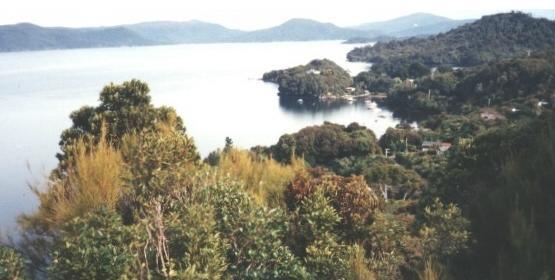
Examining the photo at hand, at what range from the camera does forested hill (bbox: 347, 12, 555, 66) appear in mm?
110125

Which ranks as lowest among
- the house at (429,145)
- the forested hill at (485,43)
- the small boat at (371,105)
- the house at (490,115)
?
the small boat at (371,105)

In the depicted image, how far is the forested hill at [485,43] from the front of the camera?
110m

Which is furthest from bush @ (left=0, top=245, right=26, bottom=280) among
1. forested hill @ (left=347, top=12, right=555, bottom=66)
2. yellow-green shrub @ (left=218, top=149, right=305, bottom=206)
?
forested hill @ (left=347, top=12, right=555, bottom=66)

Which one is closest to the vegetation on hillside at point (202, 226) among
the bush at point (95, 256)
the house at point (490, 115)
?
the bush at point (95, 256)

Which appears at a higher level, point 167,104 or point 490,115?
point 167,104

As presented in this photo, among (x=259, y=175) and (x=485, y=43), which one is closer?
(x=259, y=175)

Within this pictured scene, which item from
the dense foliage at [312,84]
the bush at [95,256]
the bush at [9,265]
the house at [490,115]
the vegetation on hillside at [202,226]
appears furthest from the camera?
the dense foliage at [312,84]

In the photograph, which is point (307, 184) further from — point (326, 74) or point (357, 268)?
point (326, 74)

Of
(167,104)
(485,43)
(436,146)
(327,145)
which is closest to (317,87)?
(167,104)

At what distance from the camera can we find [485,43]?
117 m

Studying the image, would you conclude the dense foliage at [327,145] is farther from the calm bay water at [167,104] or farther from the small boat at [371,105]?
the small boat at [371,105]

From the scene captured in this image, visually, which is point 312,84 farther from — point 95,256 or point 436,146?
point 95,256

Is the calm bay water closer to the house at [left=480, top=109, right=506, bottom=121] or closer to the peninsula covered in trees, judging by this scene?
the house at [left=480, top=109, right=506, bottom=121]

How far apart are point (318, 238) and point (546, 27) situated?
409 ft
